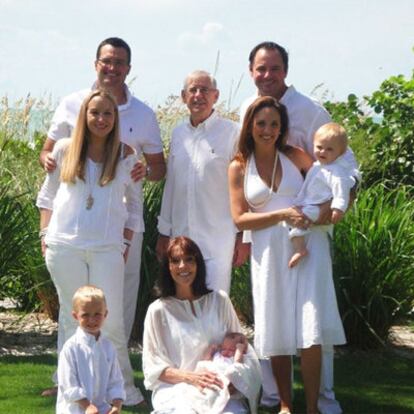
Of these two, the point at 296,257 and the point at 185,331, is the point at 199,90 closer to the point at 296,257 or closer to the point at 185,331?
the point at 296,257

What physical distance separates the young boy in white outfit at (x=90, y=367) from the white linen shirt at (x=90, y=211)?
85cm

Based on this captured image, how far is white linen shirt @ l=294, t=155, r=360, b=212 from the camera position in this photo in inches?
235

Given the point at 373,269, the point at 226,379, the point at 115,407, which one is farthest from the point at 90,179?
the point at 373,269

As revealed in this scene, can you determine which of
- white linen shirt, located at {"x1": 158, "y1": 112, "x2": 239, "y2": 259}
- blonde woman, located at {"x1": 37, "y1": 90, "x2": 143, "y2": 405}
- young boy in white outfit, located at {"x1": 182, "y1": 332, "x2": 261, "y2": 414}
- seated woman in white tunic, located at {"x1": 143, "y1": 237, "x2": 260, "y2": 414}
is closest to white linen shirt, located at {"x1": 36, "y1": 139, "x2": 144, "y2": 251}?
blonde woman, located at {"x1": 37, "y1": 90, "x2": 143, "y2": 405}

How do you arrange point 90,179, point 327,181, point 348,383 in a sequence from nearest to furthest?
point 327,181 → point 90,179 → point 348,383

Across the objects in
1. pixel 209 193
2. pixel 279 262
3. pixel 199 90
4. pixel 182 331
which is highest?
pixel 199 90

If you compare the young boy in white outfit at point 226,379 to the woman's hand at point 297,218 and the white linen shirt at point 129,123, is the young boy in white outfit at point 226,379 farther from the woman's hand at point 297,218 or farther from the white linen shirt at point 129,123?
the white linen shirt at point 129,123

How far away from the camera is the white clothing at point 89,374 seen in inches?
205

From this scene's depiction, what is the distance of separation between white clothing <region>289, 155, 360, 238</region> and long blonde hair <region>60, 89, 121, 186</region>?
3.63 ft

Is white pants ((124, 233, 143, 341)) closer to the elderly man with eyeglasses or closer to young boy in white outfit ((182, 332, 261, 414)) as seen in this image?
the elderly man with eyeglasses

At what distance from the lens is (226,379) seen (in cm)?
563

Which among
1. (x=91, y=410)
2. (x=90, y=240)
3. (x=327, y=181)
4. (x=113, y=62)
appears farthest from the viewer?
(x=113, y=62)

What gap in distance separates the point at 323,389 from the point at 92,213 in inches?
69.5

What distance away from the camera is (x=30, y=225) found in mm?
8562
